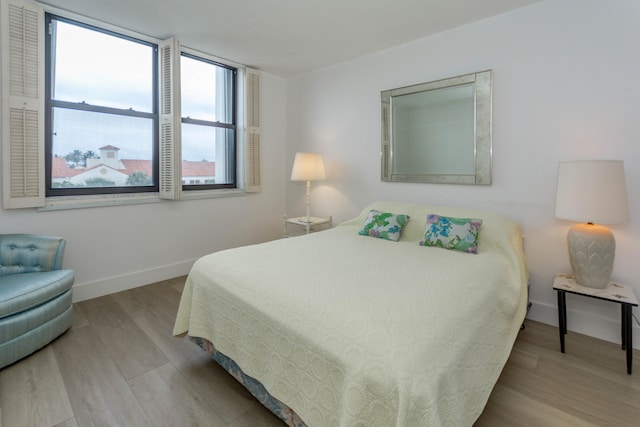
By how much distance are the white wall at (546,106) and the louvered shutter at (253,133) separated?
5.06 ft

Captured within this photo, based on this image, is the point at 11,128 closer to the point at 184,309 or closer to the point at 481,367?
→ the point at 184,309

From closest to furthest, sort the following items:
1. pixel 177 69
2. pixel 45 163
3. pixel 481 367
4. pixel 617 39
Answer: pixel 481 367, pixel 617 39, pixel 45 163, pixel 177 69

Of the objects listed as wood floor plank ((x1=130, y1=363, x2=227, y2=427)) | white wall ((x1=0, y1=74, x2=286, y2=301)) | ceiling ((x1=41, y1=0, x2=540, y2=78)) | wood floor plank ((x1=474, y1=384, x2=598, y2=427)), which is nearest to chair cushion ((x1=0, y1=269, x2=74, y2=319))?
white wall ((x1=0, y1=74, x2=286, y2=301))

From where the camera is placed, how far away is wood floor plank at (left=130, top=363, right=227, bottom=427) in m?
1.50

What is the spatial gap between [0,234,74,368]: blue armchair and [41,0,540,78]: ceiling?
1.92 metres

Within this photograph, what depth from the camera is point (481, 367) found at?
4.34 ft

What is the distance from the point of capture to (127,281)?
3.12 meters

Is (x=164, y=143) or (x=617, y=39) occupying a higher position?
(x=617, y=39)

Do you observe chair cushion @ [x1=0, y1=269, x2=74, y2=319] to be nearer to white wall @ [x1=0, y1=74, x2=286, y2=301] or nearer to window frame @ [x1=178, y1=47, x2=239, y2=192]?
white wall @ [x1=0, y1=74, x2=286, y2=301]

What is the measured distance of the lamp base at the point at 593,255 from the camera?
2006 mm

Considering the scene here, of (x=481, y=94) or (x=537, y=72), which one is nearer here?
(x=537, y=72)

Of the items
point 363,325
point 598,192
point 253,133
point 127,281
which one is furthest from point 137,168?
point 598,192

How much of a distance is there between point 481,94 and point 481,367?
7.42 feet

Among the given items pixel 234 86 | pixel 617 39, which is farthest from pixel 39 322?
pixel 617 39
